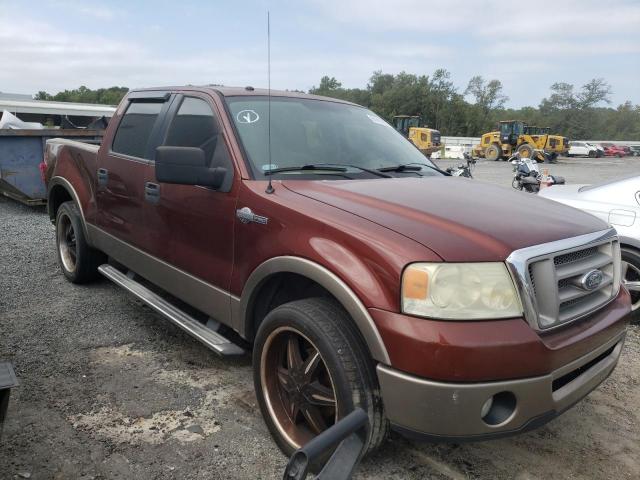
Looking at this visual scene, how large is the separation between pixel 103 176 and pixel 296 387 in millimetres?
2681

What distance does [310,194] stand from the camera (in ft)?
8.86

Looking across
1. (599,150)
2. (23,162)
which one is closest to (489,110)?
(599,150)

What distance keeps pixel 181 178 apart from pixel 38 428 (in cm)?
154

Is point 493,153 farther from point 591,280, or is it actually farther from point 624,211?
point 591,280

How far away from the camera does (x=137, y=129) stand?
164 inches

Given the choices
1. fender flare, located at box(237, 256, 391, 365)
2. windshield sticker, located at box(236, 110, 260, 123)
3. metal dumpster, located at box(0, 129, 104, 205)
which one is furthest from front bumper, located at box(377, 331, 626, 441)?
metal dumpster, located at box(0, 129, 104, 205)

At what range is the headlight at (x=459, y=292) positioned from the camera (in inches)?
82.1

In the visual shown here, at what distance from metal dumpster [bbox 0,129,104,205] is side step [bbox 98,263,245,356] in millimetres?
5156

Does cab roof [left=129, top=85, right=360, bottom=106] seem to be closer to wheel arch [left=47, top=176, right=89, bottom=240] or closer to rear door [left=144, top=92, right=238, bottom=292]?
rear door [left=144, top=92, right=238, bottom=292]

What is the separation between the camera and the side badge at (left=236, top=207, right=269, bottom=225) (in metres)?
2.75

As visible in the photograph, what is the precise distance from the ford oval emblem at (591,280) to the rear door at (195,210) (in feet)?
5.79

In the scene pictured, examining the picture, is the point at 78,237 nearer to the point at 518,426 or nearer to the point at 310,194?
the point at 310,194

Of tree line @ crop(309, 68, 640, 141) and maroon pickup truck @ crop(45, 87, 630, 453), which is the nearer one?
maroon pickup truck @ crop(45, 87, 630, 453)

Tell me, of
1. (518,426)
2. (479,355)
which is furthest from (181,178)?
(518,426)
